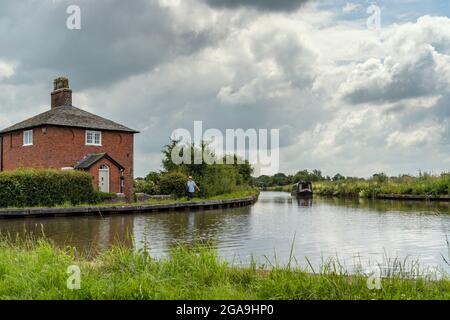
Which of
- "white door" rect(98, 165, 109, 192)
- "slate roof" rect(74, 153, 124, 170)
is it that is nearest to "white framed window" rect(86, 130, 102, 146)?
"slate roof" rect(74, 153, 124, 170)

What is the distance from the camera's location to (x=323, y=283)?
18.2ft

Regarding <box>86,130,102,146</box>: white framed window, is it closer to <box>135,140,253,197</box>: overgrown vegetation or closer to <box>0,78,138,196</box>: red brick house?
<box>0,78,138,196</box>: red brick house

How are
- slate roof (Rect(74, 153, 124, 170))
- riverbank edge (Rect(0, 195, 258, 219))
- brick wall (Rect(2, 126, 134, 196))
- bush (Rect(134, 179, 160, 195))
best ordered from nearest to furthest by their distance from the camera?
riverbank edge (Rect(0, 195, 258, 219))
slate roof (Rect(74, 153, 124, 170))
brick wall (Rect(2, 126, 134, 196))
bush (Rect(134, 179, 160, 195))

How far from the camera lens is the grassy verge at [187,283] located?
17.6 feet

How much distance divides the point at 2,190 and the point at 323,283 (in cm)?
2298

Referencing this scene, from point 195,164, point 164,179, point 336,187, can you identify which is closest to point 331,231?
point 164,179

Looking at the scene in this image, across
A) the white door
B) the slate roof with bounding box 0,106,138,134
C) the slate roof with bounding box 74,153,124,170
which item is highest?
the slate roof with bounding box 0,106,138,134

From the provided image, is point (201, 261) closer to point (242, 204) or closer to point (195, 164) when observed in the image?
point (242, 204)

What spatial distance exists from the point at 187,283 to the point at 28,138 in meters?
32.7

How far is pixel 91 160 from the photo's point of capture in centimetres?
3319

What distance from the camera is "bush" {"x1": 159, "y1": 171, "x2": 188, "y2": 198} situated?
34312 millimetres

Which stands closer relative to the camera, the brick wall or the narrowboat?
the brick wall

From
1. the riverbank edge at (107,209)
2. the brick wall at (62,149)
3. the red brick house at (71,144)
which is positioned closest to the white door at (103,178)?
the red brick house at (71,144)

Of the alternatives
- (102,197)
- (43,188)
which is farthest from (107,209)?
(102,197)
